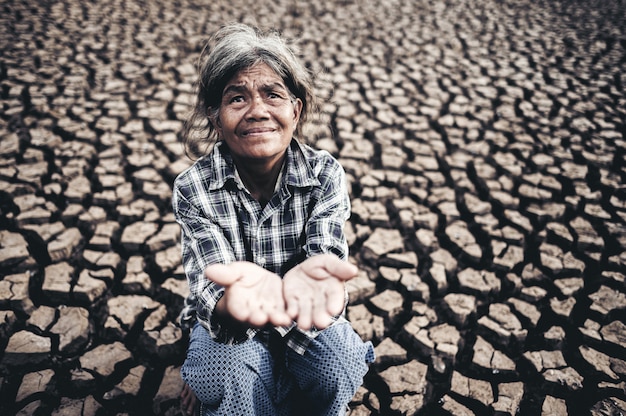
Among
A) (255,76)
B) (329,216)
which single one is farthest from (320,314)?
(255,76)

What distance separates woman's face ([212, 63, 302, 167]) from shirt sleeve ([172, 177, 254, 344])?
0.23 meters

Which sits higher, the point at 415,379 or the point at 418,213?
the point at 418,213

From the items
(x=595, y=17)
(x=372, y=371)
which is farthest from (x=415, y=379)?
(x=595, y=17)

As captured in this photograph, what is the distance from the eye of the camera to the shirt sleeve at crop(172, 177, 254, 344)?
1.10m

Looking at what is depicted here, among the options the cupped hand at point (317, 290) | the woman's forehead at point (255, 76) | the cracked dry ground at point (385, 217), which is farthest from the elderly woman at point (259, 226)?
the cracked dry ground at point (385, 217)

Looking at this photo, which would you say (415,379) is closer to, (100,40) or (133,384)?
(133,384)

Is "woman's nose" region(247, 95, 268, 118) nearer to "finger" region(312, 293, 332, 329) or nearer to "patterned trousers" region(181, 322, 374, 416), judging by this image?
"finger" region(312, 293, 332, 329)

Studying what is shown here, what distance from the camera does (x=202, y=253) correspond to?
1.22 m

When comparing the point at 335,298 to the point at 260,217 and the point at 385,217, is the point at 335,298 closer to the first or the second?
the point at 260,217

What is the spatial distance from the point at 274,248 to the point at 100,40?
391 cm

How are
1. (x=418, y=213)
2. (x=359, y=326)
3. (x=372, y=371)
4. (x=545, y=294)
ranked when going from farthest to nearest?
1. (x=418, y=213)
2. (x=545, y=294)
3. (x=359, y=326)
4. (x=372, y=371)

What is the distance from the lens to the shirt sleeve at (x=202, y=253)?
110cm

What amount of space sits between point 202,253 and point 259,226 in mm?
205

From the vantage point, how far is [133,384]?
1.58m
